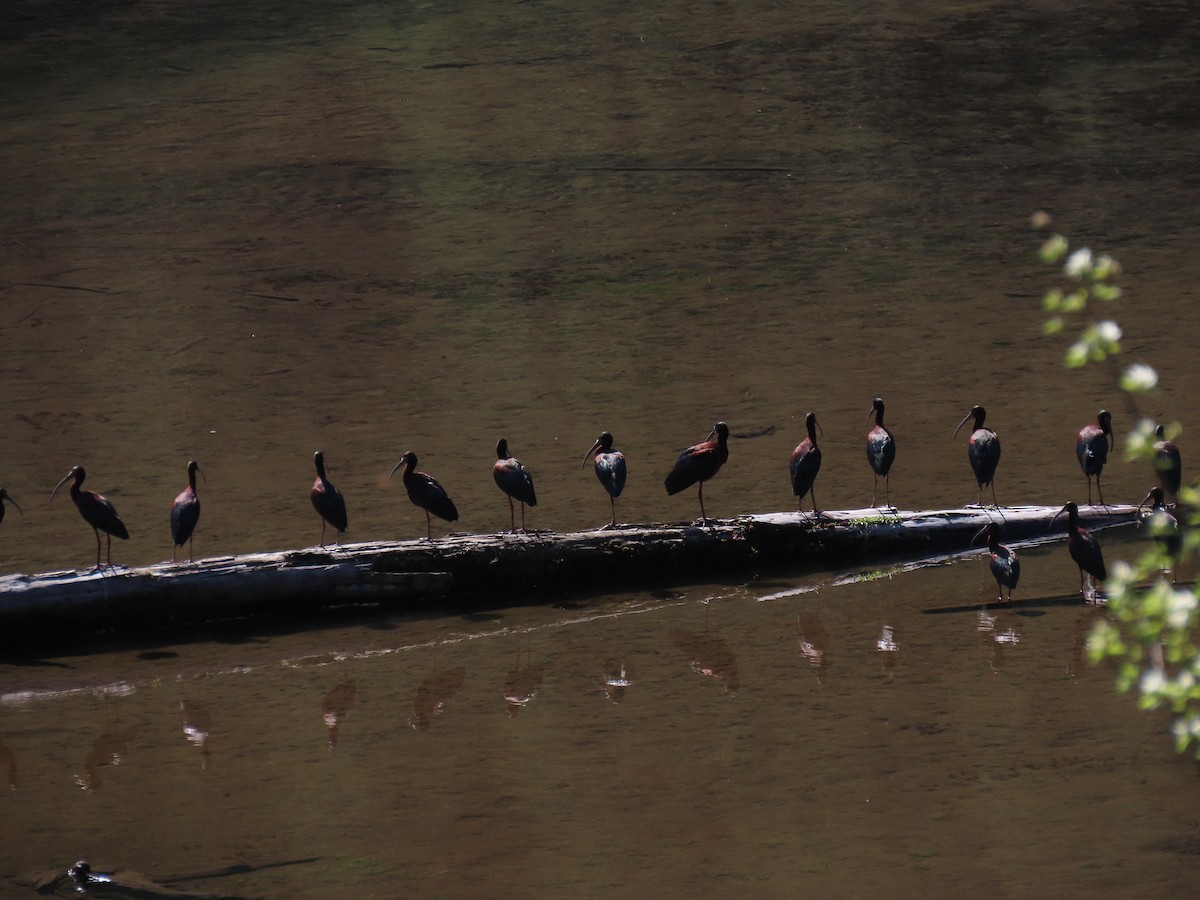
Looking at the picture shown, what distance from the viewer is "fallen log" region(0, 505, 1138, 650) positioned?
9188 mm

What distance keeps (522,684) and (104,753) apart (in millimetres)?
1800

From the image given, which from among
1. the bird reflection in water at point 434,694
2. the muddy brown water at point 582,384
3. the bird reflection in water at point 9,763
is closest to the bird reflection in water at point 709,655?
the muddy brown water at point 582,384

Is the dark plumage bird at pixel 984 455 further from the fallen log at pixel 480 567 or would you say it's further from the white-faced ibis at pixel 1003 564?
the white-faced ibis at pixel 1003 564

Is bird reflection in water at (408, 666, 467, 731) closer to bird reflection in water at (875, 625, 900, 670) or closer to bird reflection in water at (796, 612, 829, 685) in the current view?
bird reflection in water at (796, 612, 829, 685)

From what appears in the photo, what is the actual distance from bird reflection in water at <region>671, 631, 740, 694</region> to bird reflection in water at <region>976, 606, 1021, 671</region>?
44.2 inches

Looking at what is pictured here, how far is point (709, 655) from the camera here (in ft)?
29.1

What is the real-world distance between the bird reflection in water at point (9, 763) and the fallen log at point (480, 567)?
1055 millimetres

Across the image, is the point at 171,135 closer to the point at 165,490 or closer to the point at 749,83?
the point at 749,83

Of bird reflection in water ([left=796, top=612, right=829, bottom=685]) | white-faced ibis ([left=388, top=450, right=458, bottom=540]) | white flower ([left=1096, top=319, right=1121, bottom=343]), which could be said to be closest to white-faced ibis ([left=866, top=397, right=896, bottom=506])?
bird reflection in water ([left=796, top=612, right=829, bottom=685])

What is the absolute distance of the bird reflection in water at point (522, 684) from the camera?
8.38 m

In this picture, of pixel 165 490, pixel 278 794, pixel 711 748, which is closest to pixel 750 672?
pixel 711 748

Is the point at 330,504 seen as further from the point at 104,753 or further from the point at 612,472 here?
the point at 104,753

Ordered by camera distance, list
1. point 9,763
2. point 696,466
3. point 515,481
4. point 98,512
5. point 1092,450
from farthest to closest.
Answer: point 696,466 < point 515,481 < point 1092,450 < point 98,512 < point 9,763

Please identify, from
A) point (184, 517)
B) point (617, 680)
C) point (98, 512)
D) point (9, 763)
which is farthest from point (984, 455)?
point (9, 763)
